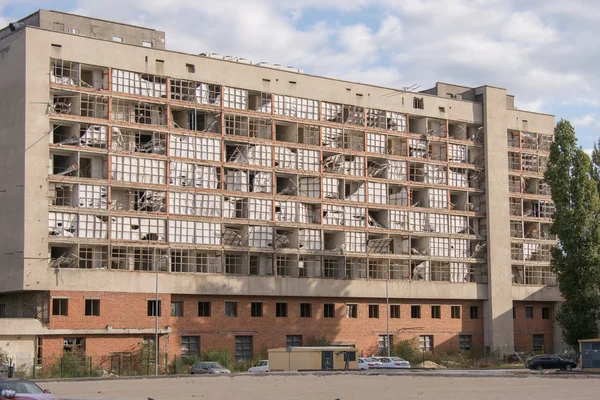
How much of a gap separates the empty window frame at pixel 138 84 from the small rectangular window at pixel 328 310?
1055 inches

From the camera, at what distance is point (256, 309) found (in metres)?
98.6

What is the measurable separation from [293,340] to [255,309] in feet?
16.8

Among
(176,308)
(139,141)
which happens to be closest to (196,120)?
(139,141)

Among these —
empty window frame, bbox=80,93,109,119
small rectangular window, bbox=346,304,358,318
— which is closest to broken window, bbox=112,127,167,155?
empty window frame, bbox=80,93,109,119

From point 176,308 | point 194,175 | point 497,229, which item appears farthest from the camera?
point 497,229

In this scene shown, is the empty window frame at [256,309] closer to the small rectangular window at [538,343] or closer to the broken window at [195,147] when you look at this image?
the broken window at [195,147]

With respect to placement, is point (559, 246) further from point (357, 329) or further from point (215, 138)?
point (215, 138)

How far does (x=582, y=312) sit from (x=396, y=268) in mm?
20509

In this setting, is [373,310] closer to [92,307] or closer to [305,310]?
[305,310]

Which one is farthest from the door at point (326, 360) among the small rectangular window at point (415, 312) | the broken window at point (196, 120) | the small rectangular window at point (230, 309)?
the small rectangular window at point (415, 312)

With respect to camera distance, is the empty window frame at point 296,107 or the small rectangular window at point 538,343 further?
the small rectangular window at point 538,343

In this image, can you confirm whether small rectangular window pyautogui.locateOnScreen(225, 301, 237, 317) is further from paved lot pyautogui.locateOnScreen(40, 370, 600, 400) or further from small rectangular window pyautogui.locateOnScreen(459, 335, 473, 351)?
small rectangular window pyautogui.locateOnScreen(459, 335, 473, 351)

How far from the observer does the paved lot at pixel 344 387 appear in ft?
171

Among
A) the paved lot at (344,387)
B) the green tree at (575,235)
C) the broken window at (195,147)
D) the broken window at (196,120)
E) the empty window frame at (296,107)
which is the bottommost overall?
the paved lot at (344,387)
